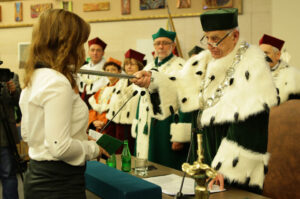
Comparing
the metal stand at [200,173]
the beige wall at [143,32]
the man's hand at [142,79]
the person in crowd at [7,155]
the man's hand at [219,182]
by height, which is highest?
the beige wall at [143,32]

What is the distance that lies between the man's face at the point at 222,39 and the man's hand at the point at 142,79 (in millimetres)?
555

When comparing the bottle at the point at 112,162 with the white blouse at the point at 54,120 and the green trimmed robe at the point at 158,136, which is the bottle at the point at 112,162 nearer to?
the white blouse at the point at 54,120

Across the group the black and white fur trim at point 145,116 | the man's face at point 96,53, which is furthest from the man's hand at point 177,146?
the man's face at point 96,53

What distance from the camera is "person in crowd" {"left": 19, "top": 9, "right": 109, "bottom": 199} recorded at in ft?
4.51

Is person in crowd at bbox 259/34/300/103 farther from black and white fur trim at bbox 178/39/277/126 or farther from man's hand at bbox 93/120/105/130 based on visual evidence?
man's hand at bbox 93/120/105/130

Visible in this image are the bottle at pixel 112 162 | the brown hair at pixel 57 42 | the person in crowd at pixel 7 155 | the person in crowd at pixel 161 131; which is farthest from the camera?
the person in crowd at pixel 7 155

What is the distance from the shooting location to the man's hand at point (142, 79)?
8.36 ft

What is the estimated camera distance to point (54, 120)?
1352mm

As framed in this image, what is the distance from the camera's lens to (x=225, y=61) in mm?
2209

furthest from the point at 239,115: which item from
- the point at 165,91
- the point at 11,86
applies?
the point at 11,86

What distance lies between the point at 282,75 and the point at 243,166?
232 cm

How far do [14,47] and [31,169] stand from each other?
7.57 m

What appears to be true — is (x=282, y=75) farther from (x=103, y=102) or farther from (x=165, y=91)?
(x=103, y=102)

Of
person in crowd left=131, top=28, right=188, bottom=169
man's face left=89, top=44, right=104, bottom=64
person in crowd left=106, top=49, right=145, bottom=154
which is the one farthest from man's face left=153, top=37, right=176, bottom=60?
man's face left=89, top=44, right=104, bottom=64
